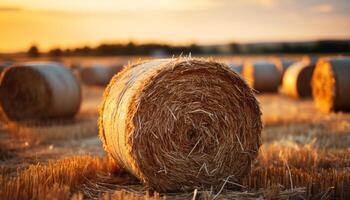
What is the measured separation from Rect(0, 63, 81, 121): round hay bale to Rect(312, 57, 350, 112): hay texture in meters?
6.27

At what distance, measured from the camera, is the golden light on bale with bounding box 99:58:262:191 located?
19.9 feet

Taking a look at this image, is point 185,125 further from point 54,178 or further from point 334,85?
point 334,85

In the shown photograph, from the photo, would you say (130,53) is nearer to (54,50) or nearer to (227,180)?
(54,50)

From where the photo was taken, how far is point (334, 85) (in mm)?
13305

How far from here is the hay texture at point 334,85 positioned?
519 inches

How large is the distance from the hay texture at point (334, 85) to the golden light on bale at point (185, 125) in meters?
7.39

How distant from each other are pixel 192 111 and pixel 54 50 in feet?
199

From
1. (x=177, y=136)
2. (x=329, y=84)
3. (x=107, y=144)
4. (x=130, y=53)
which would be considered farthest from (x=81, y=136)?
(x=130, y=53)

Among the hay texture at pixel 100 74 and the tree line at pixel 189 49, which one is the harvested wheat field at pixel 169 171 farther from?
the tree line at pixel 189 49

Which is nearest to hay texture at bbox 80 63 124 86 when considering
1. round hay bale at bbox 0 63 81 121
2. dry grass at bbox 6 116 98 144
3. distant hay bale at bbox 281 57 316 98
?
distant hay bale at bbox 281 57 316 98

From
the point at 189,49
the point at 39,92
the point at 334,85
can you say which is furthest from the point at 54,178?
the point at 189,49

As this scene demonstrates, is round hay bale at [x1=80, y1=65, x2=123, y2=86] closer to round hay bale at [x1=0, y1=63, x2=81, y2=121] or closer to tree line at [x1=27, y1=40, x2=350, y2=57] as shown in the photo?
round hay bale at [x1=0, y1=63, x2=81, y2=121]

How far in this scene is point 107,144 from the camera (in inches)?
275

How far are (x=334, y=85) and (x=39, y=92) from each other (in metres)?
7.13
